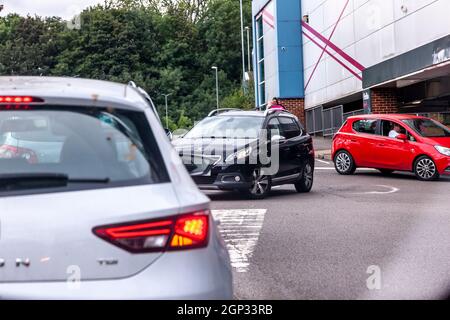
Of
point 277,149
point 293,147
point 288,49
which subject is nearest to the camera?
point 277,149

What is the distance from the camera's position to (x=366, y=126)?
2011 cm

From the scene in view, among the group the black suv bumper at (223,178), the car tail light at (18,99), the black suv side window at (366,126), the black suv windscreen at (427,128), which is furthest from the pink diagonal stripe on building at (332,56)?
the car tail light at (18,99)

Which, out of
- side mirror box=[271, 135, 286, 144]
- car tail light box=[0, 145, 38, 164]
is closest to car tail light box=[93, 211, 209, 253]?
car tail light box=[0, 145, 38, 164]

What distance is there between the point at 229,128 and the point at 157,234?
11.4m

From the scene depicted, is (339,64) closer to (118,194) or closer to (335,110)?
(335,110)

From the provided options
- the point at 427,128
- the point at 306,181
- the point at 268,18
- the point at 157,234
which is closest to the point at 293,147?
the point at 306,181

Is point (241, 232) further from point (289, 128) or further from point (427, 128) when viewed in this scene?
point (427, 128)

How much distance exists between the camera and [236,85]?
3610 inches

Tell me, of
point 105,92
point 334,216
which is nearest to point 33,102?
point 105,92

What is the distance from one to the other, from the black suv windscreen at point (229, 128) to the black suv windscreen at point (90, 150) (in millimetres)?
10518

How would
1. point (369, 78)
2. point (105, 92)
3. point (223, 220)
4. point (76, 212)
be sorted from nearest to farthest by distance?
point (76, 212) → point (105, 92) → point (223, 220) → point (369, 78)

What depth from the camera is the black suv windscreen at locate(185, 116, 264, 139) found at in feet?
47.2

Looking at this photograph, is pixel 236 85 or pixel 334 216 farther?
pixel 236 85

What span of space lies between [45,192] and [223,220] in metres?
7.63
